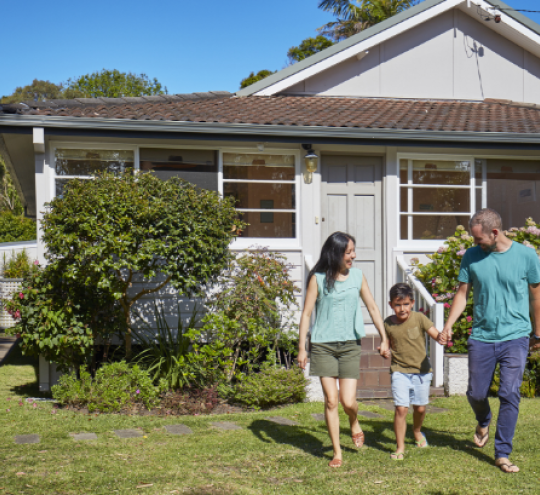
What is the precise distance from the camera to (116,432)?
5277mm

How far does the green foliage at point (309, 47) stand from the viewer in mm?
26414

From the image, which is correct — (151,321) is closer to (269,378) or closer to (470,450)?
(269,378)

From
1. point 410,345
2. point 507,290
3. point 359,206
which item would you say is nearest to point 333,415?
point 410,345

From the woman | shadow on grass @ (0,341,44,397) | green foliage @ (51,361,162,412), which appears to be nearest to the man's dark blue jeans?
the woman

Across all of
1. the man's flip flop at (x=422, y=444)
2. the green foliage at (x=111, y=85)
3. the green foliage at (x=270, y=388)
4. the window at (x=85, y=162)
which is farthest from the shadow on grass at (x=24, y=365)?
the green foliage at (x=111, y=85)

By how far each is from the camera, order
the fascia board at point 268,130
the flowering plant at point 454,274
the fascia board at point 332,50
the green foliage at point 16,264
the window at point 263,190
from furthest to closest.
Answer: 1. the green foliage at point 16,264
2. the fascia board at point 332,50
3. the window at point 263,190
4. the fascia board at point 268,130
5. the flowering plant at point 454,274

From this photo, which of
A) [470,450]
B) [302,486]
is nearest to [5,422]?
[302,486]

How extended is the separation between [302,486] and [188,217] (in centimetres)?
343

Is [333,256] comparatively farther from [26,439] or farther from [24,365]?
[24,365]

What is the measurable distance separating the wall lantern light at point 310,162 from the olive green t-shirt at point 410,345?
4.12 meters

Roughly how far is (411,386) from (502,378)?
643 mm

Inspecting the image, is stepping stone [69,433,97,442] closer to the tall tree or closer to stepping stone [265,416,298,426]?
stepping stone [265,416,298,426]

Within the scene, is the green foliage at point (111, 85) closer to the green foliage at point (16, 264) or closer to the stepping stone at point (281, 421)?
the green foliage at point (16, 264)

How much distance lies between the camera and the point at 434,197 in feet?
28.8
